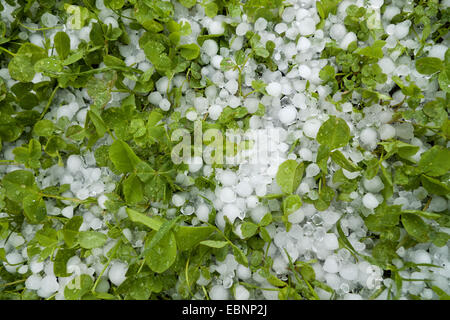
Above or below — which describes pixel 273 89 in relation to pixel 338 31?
below

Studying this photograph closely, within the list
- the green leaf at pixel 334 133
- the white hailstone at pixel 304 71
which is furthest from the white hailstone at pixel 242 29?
the green leaf at pixel 334 133

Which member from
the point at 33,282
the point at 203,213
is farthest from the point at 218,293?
the point at 33,282

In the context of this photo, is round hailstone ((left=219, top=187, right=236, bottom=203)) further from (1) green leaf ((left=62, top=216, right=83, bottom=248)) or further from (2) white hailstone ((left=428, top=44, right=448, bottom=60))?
(2) white hailstone ((left=428, top=44, right=448, bottom=60))

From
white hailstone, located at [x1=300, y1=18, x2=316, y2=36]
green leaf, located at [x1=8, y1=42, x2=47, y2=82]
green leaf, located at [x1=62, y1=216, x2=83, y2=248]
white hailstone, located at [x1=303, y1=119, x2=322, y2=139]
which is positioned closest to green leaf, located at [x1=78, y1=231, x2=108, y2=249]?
green leaf, located at [x1=62, y1=216, x2=83, y2=248]

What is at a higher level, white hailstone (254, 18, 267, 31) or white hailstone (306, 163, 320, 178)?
white hailstone (254, 18, 267, 31)

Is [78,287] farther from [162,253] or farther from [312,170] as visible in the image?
[312,170]

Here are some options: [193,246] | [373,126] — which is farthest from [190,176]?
[373,126]
